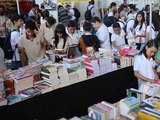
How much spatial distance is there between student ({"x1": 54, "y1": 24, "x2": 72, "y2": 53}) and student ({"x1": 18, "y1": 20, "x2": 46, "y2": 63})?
30 centimetres

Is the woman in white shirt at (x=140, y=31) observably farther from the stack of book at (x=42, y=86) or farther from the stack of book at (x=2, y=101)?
the stack of book at (x=2, y=101)

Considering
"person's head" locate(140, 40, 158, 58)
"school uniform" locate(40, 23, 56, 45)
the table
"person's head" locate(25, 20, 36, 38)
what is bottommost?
the table

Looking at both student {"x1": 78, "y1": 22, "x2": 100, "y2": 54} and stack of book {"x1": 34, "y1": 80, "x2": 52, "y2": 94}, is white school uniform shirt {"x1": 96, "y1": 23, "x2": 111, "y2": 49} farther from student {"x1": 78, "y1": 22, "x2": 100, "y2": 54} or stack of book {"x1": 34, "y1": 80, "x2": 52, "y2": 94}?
stack of book {"x1": 34, "y1": 80, "x2": 52, "y2": 94}

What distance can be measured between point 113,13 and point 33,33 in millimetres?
5028

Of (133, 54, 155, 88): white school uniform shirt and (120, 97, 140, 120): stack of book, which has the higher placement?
(133, 54, 155, 88): white school uniform shirt

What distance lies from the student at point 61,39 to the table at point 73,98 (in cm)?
106

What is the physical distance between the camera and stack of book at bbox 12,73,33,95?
8.54ft

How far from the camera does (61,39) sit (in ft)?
Result: 13.1

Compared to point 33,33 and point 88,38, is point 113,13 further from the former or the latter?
point 33,33

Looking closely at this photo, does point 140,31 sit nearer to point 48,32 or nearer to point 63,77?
point 48,32

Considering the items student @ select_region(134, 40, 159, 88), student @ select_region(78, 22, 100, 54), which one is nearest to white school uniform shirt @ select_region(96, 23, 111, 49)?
student @ select_region(78, 22, 100, 54)

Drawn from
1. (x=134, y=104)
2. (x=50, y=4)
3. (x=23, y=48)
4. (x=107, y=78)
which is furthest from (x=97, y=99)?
(x=50, y=4)

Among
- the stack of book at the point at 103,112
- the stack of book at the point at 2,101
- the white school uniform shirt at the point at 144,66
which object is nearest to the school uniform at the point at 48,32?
the white school uniform shirt at the point at 144,66

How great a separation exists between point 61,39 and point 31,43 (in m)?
0.55
